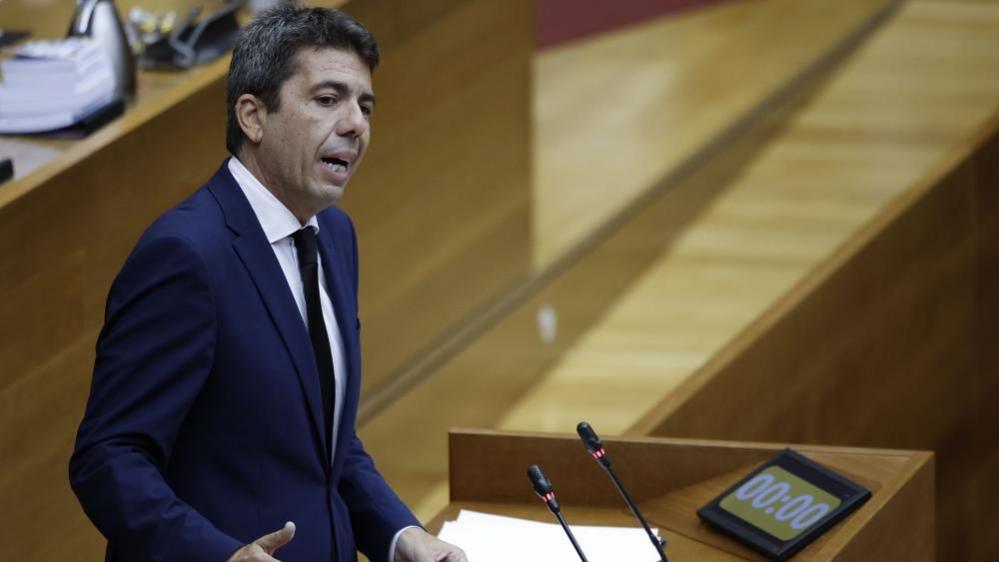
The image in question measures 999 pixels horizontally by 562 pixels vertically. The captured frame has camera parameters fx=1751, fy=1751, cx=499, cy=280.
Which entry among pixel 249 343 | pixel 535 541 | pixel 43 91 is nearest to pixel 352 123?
pixel 249 343

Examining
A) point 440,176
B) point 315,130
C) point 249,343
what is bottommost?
point 440,176

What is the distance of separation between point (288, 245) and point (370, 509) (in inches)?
7.0

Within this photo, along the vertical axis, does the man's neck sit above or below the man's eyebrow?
below

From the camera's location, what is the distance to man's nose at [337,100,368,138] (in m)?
0.94

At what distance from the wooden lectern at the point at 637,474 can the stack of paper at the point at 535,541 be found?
0.02 m

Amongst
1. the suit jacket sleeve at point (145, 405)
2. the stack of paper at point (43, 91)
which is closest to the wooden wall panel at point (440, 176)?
the stack of paper at point (43, 91)

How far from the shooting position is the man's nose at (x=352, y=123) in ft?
3.08

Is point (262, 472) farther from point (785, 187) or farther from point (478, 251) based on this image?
point (785, 187)

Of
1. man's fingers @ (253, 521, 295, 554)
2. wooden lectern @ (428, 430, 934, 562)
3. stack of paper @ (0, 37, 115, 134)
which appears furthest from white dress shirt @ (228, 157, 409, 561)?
stack of paper @ (0, 37, 115, 134)

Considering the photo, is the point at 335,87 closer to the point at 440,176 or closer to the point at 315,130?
the point at 315,130

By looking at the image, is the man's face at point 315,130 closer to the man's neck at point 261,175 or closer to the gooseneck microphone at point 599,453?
the man's neck at point 261,175

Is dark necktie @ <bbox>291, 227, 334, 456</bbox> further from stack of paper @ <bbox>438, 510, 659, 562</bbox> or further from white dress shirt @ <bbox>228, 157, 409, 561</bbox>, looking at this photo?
stack of paper @ <bbox>438, 510, 659, 562</bbox>

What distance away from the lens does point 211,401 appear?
3.00 ft

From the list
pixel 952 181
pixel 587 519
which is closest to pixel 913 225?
pixel 952 181
